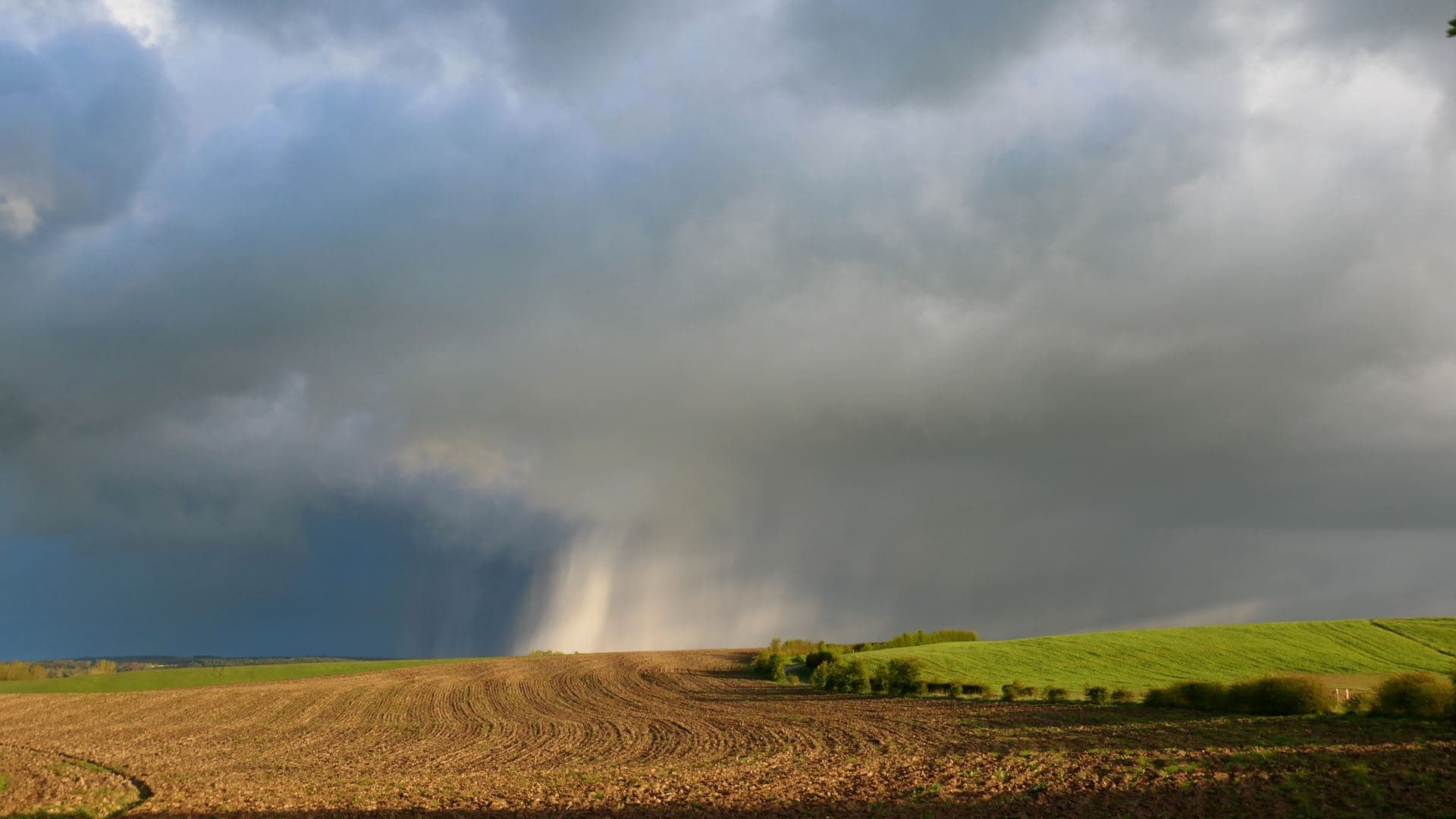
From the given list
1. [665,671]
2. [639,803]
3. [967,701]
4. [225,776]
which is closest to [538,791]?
[639,803]

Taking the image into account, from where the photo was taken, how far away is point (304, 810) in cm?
2662

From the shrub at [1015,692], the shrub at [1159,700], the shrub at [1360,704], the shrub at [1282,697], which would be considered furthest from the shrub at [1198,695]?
the shrub at [1015,692]

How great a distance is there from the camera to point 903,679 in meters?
62.5

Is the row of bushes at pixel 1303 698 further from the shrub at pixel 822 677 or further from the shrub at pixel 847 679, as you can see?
the shrub at pixel 822 677

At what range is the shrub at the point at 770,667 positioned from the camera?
81.1 m

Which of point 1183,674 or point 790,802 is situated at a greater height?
point 1183,674

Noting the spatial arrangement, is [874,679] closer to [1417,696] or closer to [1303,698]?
[1303,698]

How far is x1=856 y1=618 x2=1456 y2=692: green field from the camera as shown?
6575 centimetres

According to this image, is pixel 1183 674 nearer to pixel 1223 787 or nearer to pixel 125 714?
pixel 1223 787

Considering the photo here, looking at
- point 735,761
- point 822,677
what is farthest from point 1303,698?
point 822,677

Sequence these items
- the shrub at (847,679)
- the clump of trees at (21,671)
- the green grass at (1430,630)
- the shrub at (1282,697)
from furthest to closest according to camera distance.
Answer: the clump of trees at (21,671), the green grass at (1430,630), the shrub at (847,679), the shrub at (1282,697)

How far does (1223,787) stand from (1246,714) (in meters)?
19.5

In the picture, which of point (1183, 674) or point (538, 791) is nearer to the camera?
point (538, 791)

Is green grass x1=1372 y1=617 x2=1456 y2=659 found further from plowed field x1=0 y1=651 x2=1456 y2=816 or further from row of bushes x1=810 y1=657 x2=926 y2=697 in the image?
plowed field x1=0 y1=651 x2=1456 y2=816
